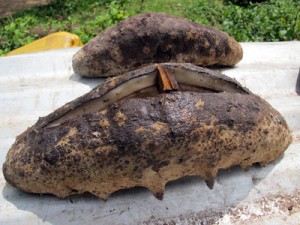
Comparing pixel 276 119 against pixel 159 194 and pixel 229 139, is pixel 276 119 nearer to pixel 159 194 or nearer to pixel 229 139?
pixel 229 139

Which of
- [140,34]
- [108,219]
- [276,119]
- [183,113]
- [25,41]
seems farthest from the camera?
[25,41]

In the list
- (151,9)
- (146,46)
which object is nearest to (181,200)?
(146,46)

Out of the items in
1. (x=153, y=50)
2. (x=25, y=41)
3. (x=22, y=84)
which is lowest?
(x=25, y=41)

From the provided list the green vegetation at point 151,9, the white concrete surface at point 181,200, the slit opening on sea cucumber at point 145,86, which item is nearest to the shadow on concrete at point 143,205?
the white concrete surface at point 181,200

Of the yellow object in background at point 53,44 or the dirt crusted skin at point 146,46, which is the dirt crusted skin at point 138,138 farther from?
the yellow object in background at point 53,44

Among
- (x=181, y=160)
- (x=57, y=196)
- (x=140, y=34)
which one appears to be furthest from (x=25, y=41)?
(x=181, y=160)

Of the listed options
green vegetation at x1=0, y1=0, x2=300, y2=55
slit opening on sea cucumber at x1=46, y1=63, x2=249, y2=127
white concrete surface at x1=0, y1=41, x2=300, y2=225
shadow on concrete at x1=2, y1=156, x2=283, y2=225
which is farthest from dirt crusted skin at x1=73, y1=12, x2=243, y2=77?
green vegetation at x1=0, y1=0, x2=300, y2=55

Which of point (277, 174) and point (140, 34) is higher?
point (140, 34)

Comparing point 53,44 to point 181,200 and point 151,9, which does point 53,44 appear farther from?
point 151,9
